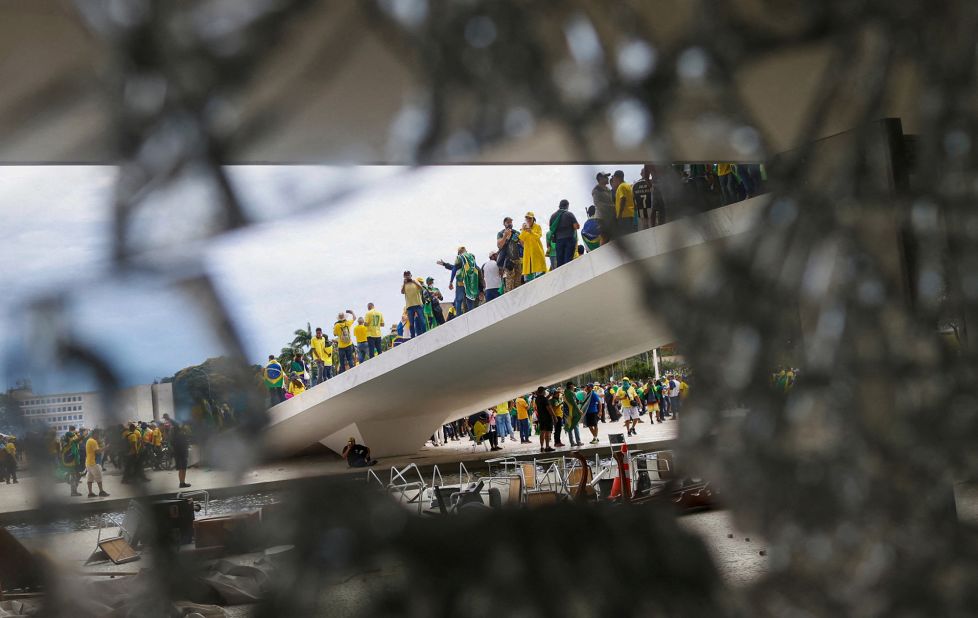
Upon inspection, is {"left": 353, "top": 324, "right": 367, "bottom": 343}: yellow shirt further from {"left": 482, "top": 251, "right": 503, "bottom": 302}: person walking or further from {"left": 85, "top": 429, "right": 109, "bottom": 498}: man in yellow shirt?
{"left": 85, "top": 429, "right": 109, "bottom": 498}: man in yellow shirt

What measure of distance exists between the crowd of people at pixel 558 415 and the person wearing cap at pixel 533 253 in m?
3.50

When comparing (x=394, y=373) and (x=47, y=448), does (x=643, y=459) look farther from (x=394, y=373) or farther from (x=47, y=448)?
(x=47, y=448)

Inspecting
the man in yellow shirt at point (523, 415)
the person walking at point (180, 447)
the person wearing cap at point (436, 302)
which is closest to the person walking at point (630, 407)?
the man in yellow shirt at point (523, 415)

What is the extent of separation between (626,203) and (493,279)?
1049 centimetres

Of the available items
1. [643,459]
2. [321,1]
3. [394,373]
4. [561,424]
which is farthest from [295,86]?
[561,424]

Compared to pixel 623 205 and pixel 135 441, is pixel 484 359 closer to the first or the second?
pixel 623 205

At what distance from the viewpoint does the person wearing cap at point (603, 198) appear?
14.0 inches

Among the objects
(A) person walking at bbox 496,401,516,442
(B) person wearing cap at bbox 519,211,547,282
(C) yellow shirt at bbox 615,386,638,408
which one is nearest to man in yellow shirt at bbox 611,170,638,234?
(B) person wearing cap at bbox 519,211,547,282

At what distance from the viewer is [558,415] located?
16.0 m

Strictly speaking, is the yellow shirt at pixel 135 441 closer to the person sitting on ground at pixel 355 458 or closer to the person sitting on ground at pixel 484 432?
the person sitting on ground at pixel 355 458

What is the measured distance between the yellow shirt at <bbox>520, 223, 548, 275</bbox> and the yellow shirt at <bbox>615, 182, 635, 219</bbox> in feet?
30.2

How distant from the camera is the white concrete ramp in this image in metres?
9.79

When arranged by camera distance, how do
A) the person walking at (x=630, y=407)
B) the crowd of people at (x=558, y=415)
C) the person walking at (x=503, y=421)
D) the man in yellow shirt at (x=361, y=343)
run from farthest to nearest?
the person walking at (x=503, y=421) → the person walking at (x=630, y=407) → the crowd of people at (x=558, y=415) → the man in yellow shirt at (x=361, y=343)

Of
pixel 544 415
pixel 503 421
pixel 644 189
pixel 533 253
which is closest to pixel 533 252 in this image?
pixel 533 253
